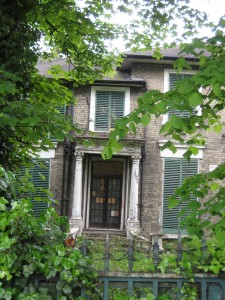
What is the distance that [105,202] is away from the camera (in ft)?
53.4

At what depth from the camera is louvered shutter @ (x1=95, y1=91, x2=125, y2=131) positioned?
1543 cm

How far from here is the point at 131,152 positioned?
48.3 feet

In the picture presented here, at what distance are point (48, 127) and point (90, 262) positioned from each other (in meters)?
1.96

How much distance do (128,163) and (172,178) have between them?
1.92 metres

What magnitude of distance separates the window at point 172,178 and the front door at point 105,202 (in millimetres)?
2014

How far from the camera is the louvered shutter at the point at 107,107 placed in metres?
15.4

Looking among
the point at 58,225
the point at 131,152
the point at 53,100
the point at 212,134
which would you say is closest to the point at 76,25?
the point at 53,100

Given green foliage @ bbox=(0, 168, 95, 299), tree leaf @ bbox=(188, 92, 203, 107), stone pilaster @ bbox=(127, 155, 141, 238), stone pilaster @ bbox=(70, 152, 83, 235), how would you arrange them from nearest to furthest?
1. tree leaf @ bbox=(188, 92, 203, 107)
2. green foliage @ bbox=(0, 168, 95, 299)
3. stone pilaster @ bbox=(127, 155, 141, 238)
4. stone pilaster @ bbox=(70, 152, 83, 235)

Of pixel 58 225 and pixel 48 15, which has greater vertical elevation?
pixel 48 15

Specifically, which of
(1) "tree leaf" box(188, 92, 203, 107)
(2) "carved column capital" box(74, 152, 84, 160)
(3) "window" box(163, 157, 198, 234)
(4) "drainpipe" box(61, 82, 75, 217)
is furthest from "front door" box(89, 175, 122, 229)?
(1) "tree leaf" box(188, 92, 203, 107)

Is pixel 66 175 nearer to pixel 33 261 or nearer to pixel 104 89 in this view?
pixel 104 89

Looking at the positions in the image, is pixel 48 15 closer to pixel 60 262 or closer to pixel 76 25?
pixel 76 25

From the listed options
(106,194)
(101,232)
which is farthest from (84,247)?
(106,194)

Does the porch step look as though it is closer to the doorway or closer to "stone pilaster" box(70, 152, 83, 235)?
A: "stone pilaster" box(70, 152, 83, 235)
